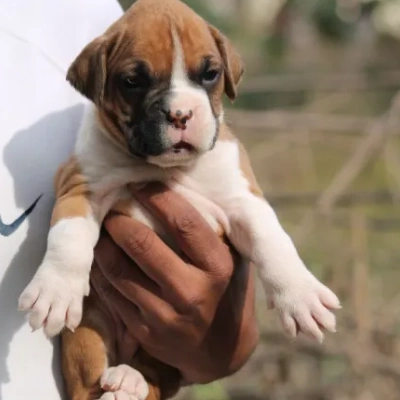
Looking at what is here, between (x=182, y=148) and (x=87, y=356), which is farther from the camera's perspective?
(x=87, y=356)

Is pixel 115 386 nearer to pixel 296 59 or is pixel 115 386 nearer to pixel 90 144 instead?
pixel 90 144

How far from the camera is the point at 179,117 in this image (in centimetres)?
183

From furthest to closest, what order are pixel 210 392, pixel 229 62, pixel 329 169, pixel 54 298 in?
1. pixel 329 169
2. pixel 210 392
3. pixel 229 62
4. pixel 54 298

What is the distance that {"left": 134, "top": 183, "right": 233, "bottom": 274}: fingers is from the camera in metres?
2.02

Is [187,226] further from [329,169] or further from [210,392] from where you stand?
[329,169]

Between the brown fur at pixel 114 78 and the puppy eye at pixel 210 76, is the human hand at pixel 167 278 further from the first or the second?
the puppy eye at pixel 210 76

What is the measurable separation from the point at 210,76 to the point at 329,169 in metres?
5.74

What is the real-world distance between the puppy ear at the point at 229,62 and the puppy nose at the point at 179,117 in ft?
0.97

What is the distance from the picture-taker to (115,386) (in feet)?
6.48

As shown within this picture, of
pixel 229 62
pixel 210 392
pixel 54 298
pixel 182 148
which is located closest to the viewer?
pixel 54 298

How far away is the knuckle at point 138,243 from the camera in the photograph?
77.9 inches

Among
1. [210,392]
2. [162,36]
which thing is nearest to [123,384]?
[162,36]

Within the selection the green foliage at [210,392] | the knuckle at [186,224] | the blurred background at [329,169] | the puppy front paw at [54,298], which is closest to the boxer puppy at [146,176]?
the puppy front paw at [54,298]

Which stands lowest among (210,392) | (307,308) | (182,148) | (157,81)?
(210,392)
